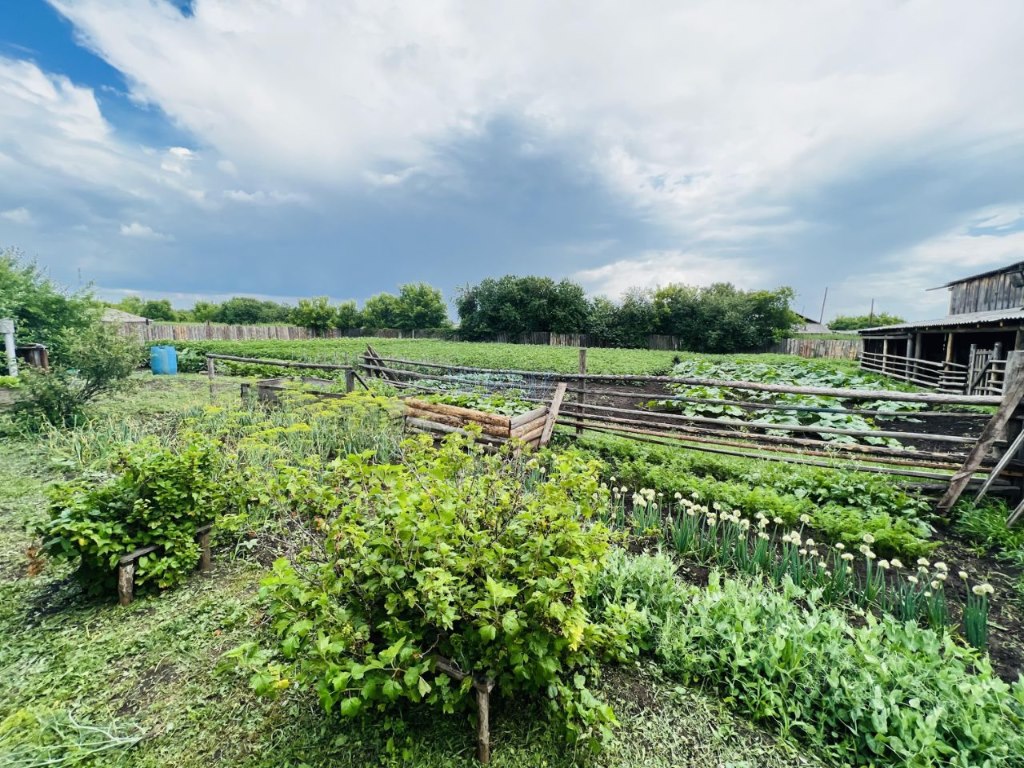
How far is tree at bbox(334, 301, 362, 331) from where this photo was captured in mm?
57062

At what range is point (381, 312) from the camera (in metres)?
59.1

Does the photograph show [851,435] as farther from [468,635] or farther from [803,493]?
[468,635]

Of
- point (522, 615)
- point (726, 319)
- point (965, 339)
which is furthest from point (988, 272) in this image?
point (522, 615)

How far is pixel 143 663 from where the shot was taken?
97.7 inches

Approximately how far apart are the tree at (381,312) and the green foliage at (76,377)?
5016 centimetres

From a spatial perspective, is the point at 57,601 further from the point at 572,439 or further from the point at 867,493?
the point at 867,493

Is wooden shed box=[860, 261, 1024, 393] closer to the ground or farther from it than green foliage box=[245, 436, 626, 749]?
farther from it

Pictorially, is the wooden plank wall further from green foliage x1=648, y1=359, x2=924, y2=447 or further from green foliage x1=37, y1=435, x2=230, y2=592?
green foliage x1=37, y1=435, x2=230, y2=592

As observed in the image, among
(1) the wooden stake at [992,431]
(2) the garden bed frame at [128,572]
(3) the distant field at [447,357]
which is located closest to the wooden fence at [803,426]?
(1) the wooden stake at [992,431]

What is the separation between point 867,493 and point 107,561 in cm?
701

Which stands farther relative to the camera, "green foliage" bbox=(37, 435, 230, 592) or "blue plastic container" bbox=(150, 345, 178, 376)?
"blue plastic container" bbox=(150, 345, 178, 376)

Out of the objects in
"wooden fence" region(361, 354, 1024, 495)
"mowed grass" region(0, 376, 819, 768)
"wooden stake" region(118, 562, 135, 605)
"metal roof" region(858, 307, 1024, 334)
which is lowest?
"mowed grass" region(0, 376, 819, 768)

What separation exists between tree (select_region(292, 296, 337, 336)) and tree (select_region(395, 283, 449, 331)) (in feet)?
29.2

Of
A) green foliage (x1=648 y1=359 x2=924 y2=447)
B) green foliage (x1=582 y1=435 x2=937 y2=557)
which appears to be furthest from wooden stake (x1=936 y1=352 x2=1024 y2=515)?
green foliage (x1=648 y1=359 x2=924 y2=447)
